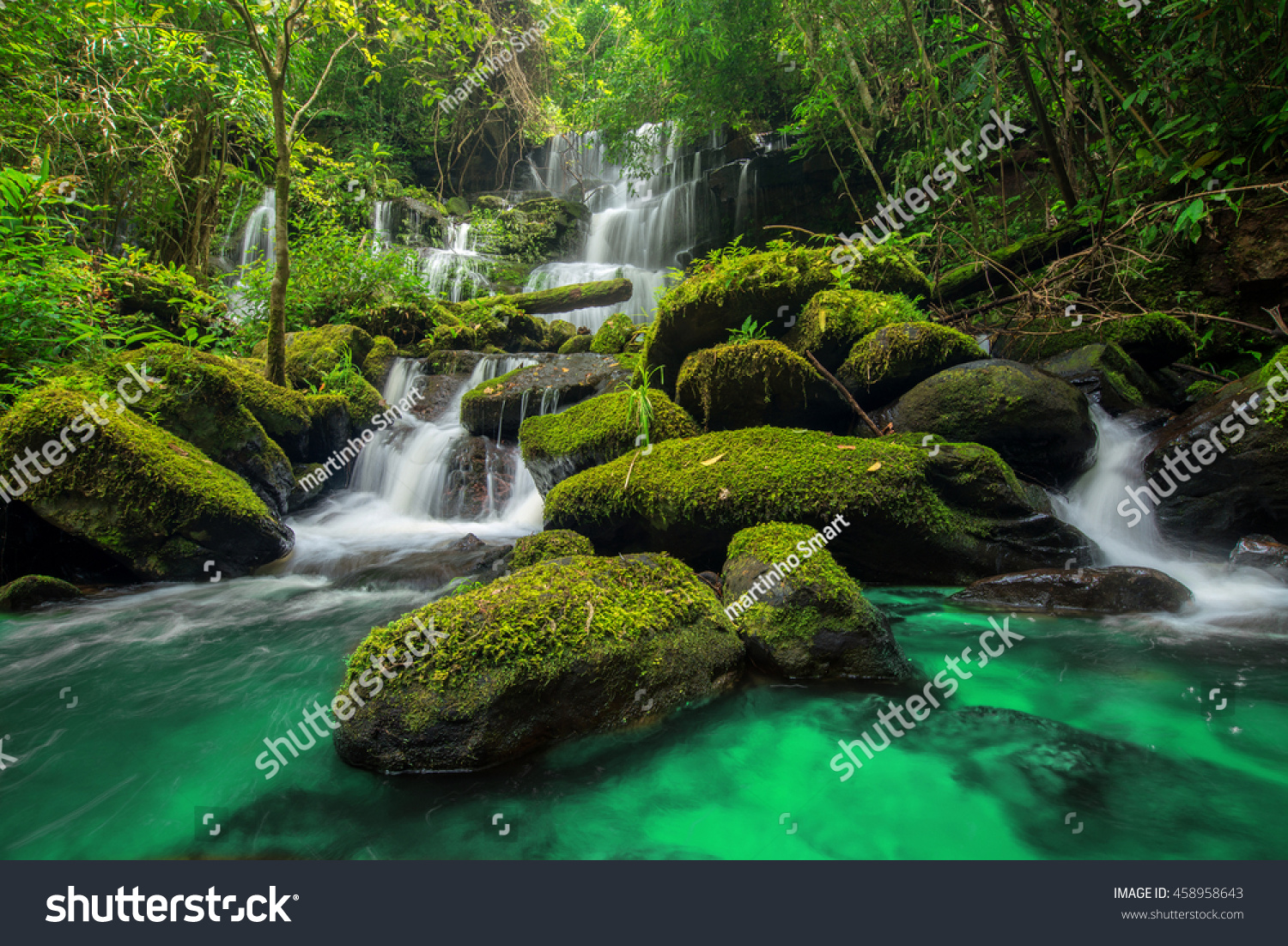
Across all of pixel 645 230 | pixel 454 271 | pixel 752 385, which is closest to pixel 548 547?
pixel 752 385

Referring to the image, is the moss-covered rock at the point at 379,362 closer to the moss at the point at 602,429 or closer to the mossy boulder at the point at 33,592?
the moss at the point at 602,429

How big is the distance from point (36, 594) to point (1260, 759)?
7427 mm

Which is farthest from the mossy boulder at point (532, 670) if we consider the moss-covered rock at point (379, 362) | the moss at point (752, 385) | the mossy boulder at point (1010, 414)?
the moss-covered rock at point (379, 362)

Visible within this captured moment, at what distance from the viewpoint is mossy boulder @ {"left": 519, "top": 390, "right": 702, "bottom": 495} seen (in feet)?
18.4

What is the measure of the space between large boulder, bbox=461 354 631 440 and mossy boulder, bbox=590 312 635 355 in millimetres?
1689

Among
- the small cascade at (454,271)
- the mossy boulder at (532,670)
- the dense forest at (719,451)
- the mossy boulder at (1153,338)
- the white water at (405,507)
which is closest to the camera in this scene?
the mossy boulder at (532,670)

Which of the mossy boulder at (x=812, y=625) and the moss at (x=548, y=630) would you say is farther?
the mossy boulder at (x=812, y=625)

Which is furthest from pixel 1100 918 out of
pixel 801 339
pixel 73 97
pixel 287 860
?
pixel 73 97

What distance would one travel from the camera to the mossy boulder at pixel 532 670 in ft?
7.61

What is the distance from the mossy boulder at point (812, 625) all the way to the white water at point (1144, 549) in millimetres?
2175

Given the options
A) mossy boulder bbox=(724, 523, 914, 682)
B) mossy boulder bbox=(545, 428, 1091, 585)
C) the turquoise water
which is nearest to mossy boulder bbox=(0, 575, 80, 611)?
the turquoise water

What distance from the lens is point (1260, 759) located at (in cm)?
230

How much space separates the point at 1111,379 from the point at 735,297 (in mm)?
3998

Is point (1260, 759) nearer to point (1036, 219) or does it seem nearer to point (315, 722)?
point (315, 722)
